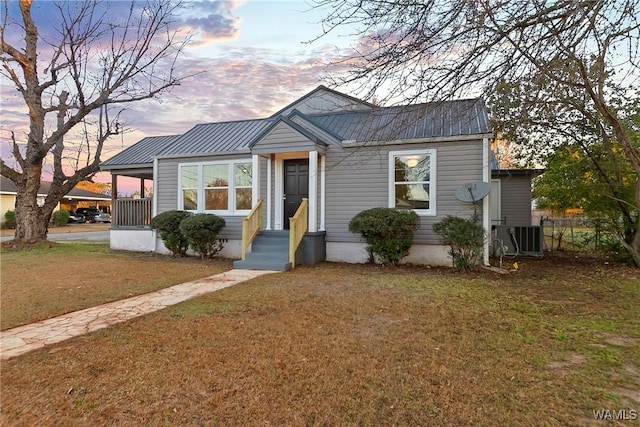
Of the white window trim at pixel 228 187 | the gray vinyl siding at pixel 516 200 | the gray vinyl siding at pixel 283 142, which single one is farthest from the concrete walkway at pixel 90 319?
the gray vinyl siding at pixel 516 200

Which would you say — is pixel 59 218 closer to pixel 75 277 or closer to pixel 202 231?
pixel 202 231

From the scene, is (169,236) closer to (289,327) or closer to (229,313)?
(229,313)

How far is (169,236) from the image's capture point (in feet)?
34.1

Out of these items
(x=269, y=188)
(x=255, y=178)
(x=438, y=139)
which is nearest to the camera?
(x=438, y=139)

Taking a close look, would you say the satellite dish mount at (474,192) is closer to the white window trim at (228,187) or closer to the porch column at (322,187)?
the porch column at (322,187)

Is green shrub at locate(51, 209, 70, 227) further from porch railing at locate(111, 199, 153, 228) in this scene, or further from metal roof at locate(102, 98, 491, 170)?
porch railing at locate(111, 199, 153, 228)

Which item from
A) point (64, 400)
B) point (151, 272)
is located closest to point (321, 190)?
point (151, 272)

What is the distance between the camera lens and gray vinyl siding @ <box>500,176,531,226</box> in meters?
12.6

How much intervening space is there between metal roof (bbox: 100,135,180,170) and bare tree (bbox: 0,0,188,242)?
176 centimetres

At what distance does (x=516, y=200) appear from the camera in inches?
503

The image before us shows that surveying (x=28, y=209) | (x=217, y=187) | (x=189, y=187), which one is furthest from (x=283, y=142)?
(x=28, y=209)

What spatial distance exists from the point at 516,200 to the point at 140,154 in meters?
14.1


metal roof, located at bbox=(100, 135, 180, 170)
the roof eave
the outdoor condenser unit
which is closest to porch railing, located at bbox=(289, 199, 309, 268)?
the roof eave

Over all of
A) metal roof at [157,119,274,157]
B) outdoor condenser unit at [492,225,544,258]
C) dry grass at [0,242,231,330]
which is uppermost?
metal roof at [157,119,274,157]
